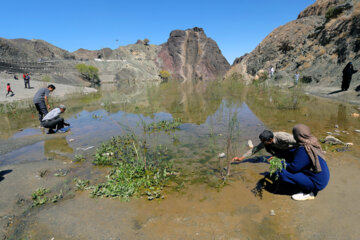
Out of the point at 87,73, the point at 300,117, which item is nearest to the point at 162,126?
the point at 300,117

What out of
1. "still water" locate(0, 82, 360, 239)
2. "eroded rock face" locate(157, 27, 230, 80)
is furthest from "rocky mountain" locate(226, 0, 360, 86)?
"eroded rock face" locate(157, 27, 230, 80)

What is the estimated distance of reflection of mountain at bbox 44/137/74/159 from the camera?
5.06m

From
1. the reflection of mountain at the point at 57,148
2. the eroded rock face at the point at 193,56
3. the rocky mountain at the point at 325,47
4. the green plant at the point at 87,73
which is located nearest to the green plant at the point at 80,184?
the reflection of mountain at the point at 57,148

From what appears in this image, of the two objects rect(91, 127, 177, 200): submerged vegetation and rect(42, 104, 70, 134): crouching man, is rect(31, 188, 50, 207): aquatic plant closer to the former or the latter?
rect(91, 127, 177, 200): submerged vegetation

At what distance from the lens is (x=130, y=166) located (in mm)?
4090

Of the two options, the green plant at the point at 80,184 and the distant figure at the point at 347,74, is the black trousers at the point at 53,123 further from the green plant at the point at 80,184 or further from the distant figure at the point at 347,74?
the distant figure at the point at 347,74

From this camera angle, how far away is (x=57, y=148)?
5539mm

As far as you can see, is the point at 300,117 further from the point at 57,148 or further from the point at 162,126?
the point at 57,148

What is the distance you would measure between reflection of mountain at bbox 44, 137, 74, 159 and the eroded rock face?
65404mm

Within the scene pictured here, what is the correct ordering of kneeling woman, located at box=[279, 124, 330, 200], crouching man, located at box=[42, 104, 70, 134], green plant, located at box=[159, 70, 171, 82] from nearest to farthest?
kneeling woman, located at box=[279, 124, 330, 200]
crouching man, located at box=[42, 104, 70, 134]
green plant, located at box=[159, 70, 171, 82]

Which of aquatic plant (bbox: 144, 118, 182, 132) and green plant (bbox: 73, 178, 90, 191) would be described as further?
aquatic plant (bbox: 144, 118, 182, 132)

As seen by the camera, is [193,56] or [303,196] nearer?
[303,196]

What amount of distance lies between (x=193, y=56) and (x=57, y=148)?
71.1 m

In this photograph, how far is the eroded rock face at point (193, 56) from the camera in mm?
70312
